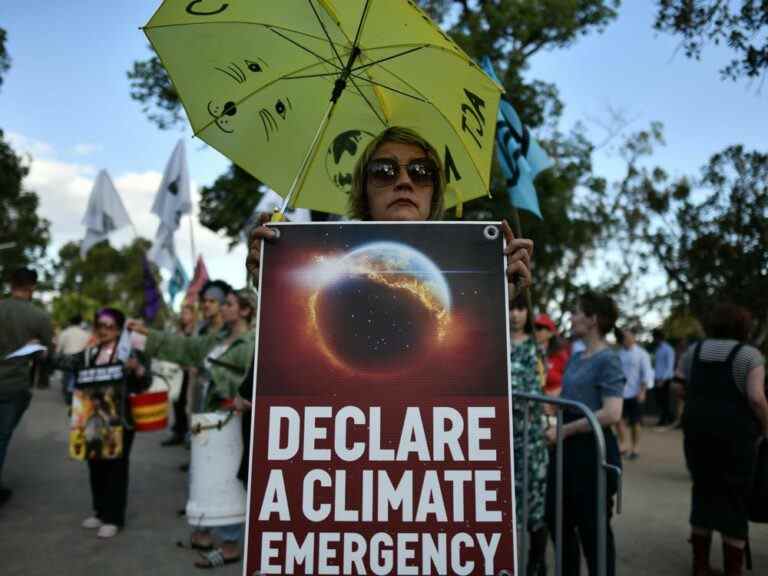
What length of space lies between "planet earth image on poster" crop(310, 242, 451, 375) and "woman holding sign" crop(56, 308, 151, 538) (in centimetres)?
411

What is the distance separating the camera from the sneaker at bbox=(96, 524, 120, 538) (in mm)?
5637

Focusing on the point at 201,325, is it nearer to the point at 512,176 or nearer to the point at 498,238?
the point at 512,176

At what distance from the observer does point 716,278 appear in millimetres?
17062

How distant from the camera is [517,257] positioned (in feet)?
6.92

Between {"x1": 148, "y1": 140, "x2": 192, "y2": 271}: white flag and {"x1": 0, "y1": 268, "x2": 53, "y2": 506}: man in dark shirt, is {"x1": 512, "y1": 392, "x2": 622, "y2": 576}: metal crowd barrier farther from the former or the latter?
{"x1": 148, "y1": 140, "x2": 192, "y2": 271}: white flag

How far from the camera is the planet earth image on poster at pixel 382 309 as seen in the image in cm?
203

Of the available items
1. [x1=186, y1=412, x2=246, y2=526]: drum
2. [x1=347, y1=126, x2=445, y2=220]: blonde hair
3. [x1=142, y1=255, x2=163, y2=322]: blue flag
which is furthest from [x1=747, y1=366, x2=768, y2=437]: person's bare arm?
[x1=142, y1=255, x2=163, y2=322]: blue flag

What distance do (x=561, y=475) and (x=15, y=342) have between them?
5015 mm

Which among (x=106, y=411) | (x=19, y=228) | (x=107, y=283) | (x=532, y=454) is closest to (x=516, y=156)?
(x=532, y=454)

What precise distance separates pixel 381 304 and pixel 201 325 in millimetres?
6259

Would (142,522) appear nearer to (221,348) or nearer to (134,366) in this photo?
(134,366)

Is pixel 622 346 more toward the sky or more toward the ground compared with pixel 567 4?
more toward the ground

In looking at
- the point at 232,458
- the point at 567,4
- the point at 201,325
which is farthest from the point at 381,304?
the point at 567,4

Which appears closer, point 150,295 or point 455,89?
point 455,89
